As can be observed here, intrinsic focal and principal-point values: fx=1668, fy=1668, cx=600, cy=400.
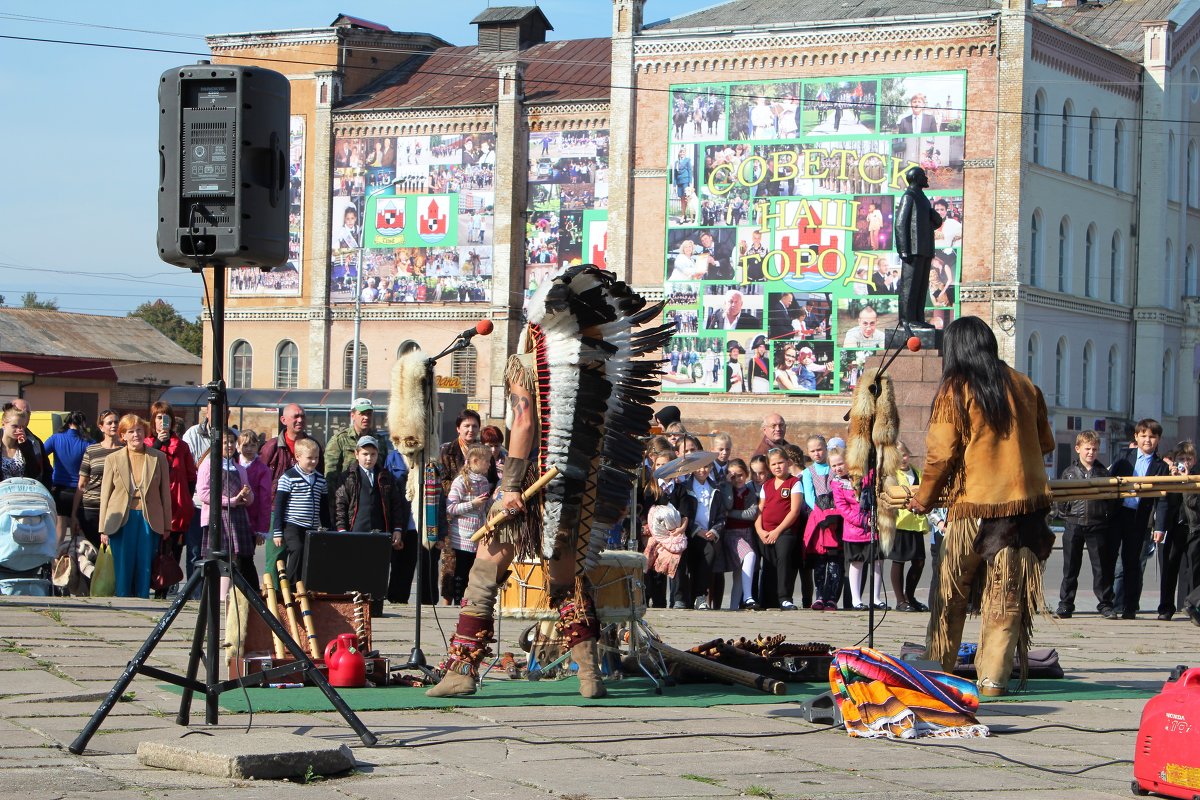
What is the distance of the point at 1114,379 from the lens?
57.7 meters

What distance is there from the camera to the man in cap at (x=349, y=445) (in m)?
15.3

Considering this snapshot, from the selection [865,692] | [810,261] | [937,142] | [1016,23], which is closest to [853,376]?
[810,261]

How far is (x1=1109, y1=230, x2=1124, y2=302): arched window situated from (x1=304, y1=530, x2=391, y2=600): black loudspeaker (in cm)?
5091

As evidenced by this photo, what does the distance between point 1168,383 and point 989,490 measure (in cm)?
5285

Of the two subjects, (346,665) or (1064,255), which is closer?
(346,665)

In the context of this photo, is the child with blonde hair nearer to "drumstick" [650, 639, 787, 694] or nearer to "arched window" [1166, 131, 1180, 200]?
"drumstick" [650, 639, 787, 694]

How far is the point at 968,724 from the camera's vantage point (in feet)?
27.6

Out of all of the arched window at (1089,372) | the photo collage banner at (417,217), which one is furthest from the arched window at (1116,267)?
the photo collage banner at (417,217)

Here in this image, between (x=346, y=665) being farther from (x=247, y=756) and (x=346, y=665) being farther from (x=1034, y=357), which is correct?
(x=1034, y=357)

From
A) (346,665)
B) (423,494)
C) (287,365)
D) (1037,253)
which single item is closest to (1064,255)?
(1037,253)

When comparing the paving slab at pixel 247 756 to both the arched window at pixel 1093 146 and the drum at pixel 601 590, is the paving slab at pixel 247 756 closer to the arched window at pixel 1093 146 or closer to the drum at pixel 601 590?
the drum at pixel 601 590

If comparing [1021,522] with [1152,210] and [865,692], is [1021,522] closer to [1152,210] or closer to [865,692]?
[865,692]

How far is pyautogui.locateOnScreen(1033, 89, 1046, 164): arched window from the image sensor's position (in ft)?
168

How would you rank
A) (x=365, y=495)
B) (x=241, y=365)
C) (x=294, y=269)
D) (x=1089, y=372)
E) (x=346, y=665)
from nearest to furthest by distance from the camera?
1. (x=346, y=665)
2. (x=365, y=495)
3. (x=1089, y=372)
4. (x=294, y=269)
5. (x=241, y=365)
